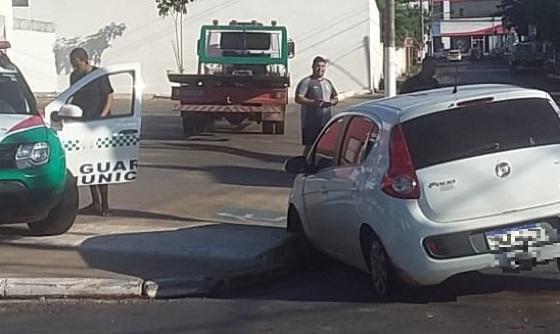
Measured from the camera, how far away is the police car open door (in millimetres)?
12539

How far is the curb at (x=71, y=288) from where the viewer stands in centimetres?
973

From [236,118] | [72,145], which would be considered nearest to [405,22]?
[236,118]

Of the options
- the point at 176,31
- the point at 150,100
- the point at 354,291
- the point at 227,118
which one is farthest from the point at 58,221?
the point at 176,31

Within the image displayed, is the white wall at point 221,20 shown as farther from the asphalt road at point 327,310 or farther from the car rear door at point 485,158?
the car rear door at point 485,158

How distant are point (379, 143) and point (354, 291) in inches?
51.7

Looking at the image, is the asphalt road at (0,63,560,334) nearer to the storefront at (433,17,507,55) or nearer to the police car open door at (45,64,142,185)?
the police car open door at (45,64,142,185)

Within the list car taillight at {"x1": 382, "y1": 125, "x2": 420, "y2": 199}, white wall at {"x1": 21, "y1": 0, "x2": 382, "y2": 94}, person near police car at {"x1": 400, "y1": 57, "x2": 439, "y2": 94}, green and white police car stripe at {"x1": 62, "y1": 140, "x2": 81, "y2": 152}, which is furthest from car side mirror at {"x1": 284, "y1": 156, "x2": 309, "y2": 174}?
white wall at {"x1": 21, "y1": 0, "x2": 382, "y2": 94}

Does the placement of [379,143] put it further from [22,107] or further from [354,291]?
[22,107]

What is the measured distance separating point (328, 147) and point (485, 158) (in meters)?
2.06

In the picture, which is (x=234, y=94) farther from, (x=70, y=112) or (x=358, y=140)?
(x=358, y=140)

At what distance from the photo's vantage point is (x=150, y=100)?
157 feet

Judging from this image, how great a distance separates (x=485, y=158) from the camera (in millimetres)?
8703

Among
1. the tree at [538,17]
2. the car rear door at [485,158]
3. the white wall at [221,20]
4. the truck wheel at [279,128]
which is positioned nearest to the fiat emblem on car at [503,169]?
the car rear door at [485,158]

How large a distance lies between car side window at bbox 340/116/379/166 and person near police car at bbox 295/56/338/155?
6.49 m
